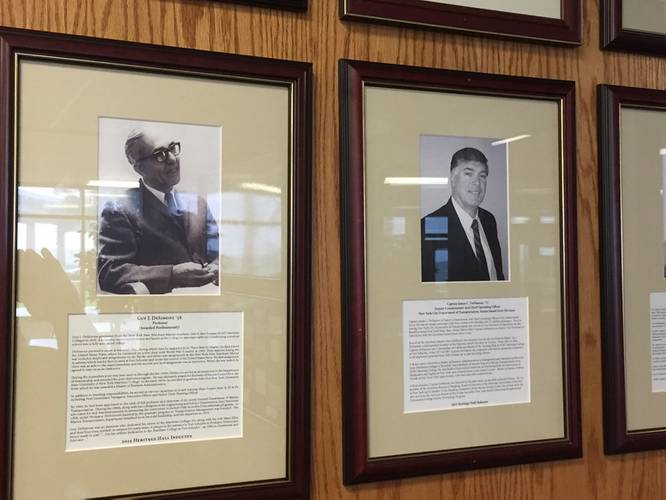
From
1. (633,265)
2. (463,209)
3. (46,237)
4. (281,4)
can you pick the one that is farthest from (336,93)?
(633,265)

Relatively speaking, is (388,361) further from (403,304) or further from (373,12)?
(373,12)

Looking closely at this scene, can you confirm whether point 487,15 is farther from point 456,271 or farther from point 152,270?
point 152,270

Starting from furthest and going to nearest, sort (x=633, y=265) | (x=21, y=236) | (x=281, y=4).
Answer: (x=633, y=265)
(x=281, y=4)
(x=21, y=236)

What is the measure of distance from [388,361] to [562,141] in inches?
16.6

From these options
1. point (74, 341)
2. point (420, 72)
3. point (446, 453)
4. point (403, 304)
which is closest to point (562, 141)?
point (420, 72)

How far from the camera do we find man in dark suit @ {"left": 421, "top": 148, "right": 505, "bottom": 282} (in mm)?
896

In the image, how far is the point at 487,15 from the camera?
0.93 m

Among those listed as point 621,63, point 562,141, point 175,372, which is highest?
point 621,63

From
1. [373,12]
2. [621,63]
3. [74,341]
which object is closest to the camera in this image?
[74,341]

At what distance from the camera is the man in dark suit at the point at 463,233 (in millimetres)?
896

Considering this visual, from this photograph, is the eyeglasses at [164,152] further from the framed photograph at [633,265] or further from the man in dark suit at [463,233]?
the framed photograph at [633,265]

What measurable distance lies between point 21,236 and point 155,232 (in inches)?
5.7

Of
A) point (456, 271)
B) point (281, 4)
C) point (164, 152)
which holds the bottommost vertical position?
point (456, 271)

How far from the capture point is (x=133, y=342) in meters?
0.77
